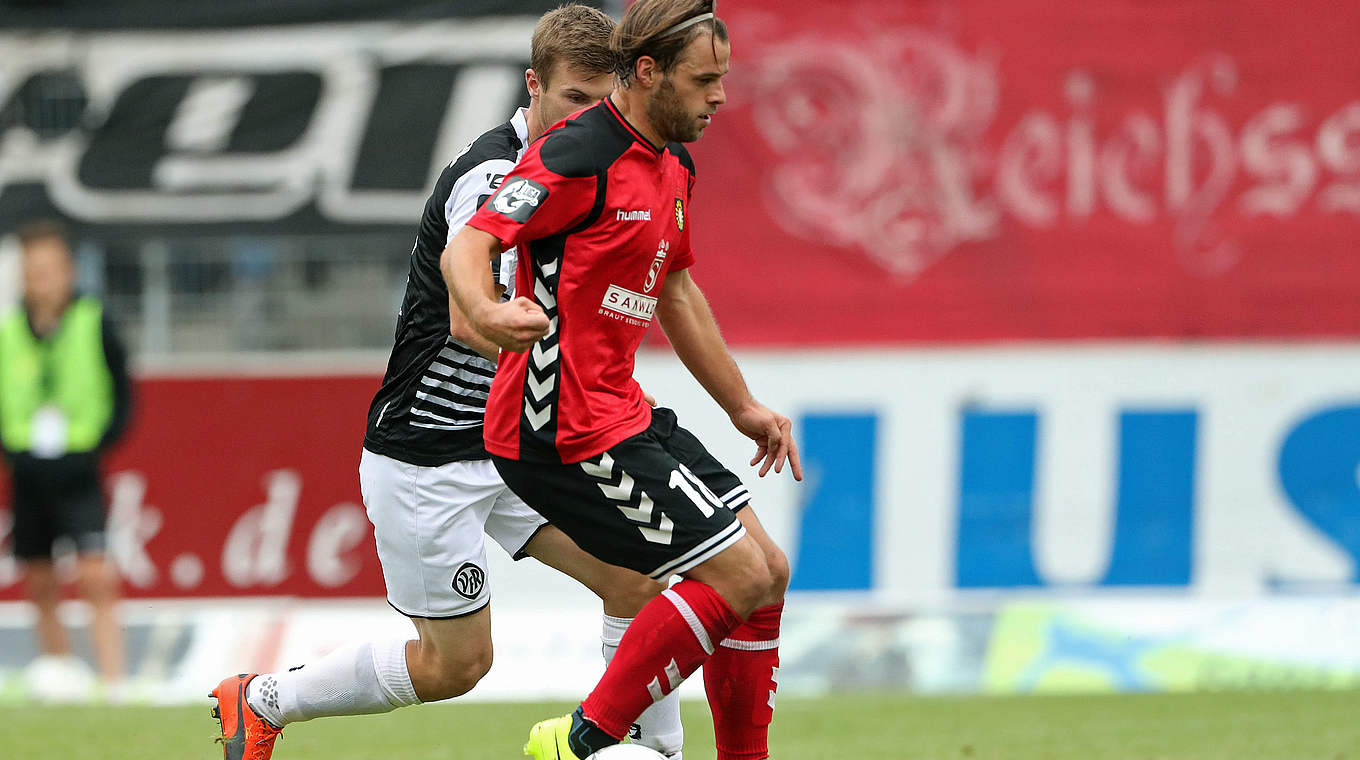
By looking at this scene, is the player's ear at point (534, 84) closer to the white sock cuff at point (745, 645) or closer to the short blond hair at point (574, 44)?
the short blond hair at point (574, 44)

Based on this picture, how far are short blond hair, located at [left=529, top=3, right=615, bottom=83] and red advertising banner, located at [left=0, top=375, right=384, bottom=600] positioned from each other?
5.78m

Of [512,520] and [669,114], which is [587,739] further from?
[669,114]

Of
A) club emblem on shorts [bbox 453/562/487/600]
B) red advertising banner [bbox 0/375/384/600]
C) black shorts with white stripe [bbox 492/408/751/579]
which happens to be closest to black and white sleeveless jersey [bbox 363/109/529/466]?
club emblem on shorts [bbox 453/562/487/600]

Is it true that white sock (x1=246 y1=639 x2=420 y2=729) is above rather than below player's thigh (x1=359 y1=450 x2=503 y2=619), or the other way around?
below

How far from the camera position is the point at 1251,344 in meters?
10.3

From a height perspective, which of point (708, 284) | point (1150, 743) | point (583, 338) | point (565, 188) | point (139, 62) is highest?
point (139, 62)

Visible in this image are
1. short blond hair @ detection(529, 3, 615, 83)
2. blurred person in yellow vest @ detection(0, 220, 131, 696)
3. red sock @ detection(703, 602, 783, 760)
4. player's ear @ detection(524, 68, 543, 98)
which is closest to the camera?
red sock @ detection(703, 602, 783, 760)

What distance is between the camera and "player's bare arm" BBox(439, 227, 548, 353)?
3652 mm

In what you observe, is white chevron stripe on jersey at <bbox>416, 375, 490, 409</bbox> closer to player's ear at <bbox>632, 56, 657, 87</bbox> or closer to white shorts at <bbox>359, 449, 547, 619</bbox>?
white shorts at <bbox>359, 449, 547, 619</bbox>

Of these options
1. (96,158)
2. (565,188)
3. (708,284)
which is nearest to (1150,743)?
(565,188)

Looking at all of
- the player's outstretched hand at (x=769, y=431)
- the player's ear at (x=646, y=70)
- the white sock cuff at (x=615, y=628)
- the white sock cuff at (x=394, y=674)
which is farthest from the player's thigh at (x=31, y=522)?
the player's ear at (x=646, y=70)

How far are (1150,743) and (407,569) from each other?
2.79 metres

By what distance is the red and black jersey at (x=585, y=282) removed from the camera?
402 centimetres

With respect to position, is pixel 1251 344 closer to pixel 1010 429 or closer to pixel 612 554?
pixel 1010 429
